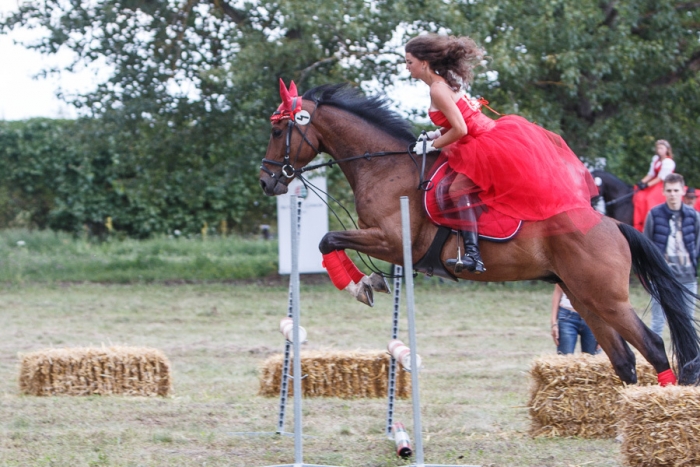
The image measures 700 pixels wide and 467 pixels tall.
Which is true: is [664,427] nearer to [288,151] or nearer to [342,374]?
[288,151]

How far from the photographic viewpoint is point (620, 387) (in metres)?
6.14

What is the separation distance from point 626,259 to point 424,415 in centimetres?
242

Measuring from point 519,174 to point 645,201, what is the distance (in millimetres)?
9207

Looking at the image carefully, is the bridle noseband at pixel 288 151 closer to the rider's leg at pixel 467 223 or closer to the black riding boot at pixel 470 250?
the rider's leg at pixel 467 223

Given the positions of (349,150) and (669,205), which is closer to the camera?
(349,150)

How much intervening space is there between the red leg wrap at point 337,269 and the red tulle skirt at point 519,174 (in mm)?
849

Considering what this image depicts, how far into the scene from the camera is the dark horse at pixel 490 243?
5.44 metres

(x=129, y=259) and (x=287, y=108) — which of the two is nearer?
(x=287, y=108)

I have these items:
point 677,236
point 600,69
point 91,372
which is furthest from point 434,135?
point 600,69

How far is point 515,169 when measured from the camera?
17.3ft

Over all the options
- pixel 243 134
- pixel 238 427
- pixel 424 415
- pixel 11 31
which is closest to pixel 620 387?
pixel 424 415

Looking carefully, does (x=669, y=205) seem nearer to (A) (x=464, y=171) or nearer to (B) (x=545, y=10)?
(A) (x=464, y=171)

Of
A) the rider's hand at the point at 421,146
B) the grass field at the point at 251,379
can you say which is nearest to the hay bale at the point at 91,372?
the grass field at the point at 251,379

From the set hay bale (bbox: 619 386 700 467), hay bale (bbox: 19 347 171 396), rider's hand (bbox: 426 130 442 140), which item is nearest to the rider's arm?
Answer: rider's hand (bbox: 426 130 442 140)
